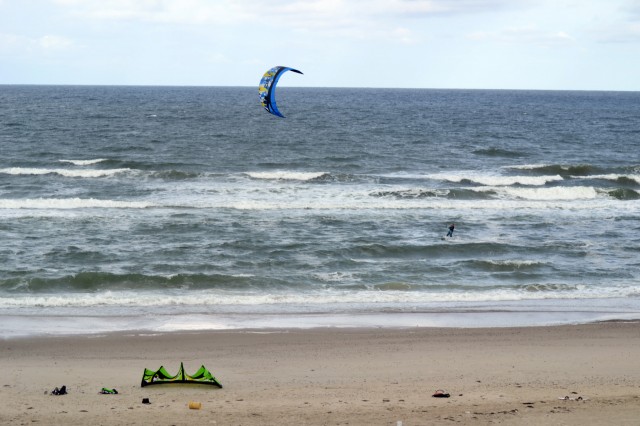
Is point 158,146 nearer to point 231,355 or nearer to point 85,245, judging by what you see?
point 85,245

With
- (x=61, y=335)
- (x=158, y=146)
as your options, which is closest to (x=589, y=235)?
(x=61, y=335)

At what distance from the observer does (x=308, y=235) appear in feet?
89.7

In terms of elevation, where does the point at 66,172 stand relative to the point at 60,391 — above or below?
above

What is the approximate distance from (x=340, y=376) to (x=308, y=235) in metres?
13.4

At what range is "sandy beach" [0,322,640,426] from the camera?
38.5 feet

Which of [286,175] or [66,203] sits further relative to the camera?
[286,175]

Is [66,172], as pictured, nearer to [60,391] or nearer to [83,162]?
[83,162]

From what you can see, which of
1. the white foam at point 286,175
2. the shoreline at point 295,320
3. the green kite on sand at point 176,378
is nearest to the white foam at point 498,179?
the white foam at point 286,175

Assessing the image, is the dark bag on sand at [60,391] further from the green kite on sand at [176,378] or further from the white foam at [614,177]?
the white foam at [614,177]

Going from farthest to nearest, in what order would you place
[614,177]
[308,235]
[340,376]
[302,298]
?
[614,177], [308,235], [302,298], [340,376]

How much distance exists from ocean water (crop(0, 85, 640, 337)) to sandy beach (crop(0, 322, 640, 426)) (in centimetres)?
131

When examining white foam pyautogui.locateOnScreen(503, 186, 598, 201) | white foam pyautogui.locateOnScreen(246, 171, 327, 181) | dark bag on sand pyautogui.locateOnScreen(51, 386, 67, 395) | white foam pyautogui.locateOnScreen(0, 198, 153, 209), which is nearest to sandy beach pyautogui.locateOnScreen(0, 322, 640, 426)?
dark bag on sand pyautogui.locateOnScreen(51, 386, 67, 395)

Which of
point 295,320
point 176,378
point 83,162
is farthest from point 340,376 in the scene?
point 83,162

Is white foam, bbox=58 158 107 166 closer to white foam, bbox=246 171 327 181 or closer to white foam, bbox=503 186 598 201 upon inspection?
white foam, bbox=246 171 327 181
